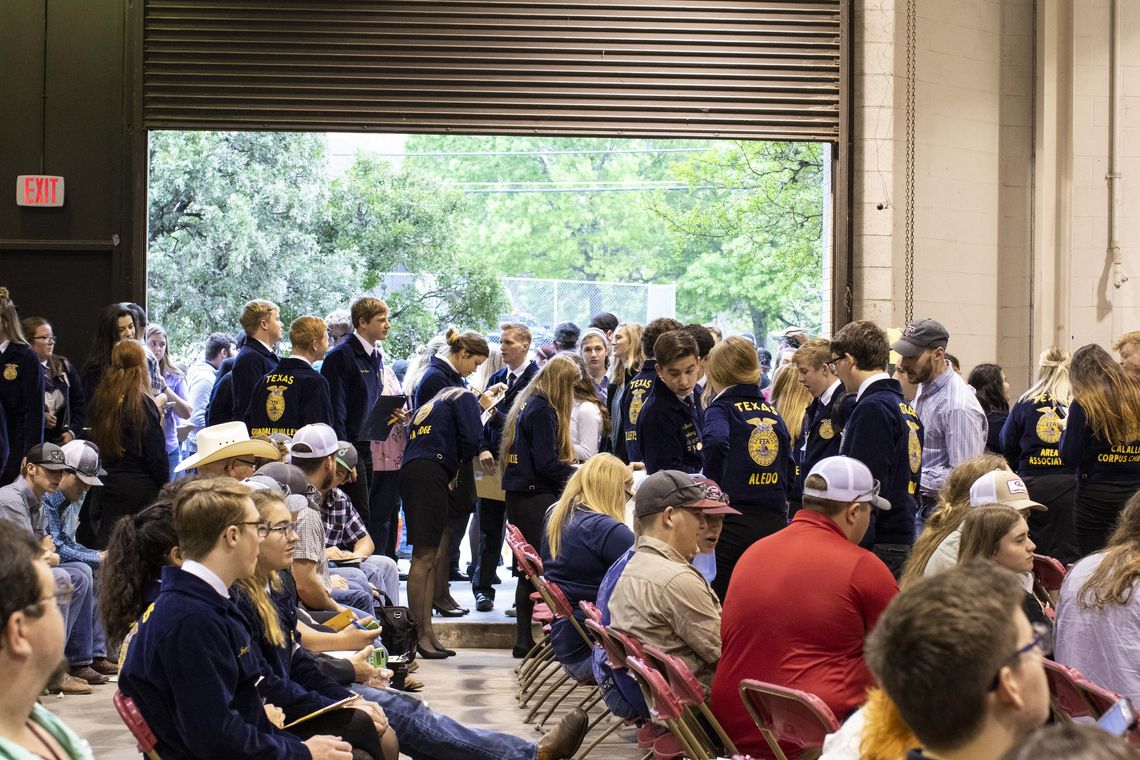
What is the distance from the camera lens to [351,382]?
27.7 feet

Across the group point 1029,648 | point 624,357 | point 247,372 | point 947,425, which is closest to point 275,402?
point 247,372

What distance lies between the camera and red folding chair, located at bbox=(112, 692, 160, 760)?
3287 mm

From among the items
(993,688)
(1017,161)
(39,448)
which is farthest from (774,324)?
(993,688)

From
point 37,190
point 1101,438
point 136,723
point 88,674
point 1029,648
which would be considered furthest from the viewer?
point 37,190

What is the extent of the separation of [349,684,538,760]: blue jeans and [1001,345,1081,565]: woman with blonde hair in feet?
13.9

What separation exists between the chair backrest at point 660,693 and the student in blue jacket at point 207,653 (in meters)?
0.89

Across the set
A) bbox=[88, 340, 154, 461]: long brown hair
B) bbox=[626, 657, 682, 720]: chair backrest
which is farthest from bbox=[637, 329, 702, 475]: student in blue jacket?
bbox=[88, 340, 154, 461]: long brown hair

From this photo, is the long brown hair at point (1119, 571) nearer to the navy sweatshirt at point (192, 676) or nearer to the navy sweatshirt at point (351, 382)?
the navy sweatshirt at point (192, 676)

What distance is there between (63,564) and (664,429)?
3.19 m

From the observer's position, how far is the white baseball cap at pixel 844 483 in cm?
409

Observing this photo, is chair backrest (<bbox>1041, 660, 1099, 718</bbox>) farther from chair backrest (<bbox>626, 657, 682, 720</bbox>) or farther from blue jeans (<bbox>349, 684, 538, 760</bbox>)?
blue jeans (<bbox>349, 684, 538, 760</bbox>)

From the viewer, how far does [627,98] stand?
9562 mm

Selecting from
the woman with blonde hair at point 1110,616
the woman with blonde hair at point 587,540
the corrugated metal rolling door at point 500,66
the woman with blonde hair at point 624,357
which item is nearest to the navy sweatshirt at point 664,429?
the woman with blonde hair at point 587,540

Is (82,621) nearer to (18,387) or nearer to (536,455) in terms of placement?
(18,387)
